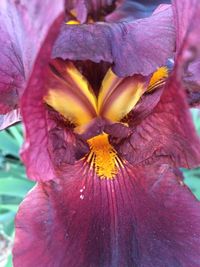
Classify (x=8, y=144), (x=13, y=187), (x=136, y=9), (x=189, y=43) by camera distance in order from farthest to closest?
(x=8, y=144) → (x=13, y=187) → (x=136, y=9) → (x=189, y=43)

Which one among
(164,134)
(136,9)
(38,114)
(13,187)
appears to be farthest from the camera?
(13,187)

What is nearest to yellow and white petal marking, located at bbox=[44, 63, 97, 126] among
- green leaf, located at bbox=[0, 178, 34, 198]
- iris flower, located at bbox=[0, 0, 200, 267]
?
iris flower, located at bbox=[0, 0, 200, 267]

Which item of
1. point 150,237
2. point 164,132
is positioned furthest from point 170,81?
point 150,237

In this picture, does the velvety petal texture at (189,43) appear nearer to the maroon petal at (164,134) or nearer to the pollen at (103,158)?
the maroon petal at (164,134)

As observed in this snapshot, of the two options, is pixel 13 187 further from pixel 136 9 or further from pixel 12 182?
pixel 136 9

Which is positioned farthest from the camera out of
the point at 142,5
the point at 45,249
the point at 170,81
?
the point at 142,5

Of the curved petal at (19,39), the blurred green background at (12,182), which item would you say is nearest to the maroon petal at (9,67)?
the curved petal at (19,39)

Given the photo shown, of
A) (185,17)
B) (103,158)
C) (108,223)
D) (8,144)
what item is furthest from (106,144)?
(8,144)

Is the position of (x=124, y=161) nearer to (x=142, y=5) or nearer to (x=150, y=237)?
(x=150, y=237)
